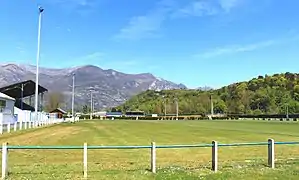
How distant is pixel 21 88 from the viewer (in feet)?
265

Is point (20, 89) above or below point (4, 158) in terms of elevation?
above

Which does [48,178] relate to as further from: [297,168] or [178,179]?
[297,168]

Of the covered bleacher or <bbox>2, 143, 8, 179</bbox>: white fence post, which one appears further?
the covered bleacher

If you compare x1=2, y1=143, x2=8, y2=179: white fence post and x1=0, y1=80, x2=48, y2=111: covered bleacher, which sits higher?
x1=0, y1=80, x2=48, y2=111: covered bleacher

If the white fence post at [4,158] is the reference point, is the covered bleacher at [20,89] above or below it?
above

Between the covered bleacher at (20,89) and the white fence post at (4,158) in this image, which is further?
the covered bleacher at (20,89)

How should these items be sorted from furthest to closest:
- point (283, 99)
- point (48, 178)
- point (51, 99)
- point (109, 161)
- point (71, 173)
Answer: point (283, 99)
point (51, 99)
point (109, 161)
point (71, 173)
point (48, 178)

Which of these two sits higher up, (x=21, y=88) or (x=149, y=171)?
(x=21, y=88)

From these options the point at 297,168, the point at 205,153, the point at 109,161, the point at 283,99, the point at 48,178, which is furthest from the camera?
the point at 283,99

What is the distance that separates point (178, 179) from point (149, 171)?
1487 mm

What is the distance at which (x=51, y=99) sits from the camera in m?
159

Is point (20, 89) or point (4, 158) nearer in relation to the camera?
point (4, 158)

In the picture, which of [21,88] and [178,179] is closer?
[178,179]

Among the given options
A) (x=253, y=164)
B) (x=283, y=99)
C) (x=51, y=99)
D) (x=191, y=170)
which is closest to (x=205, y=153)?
(x=253, y=164)
